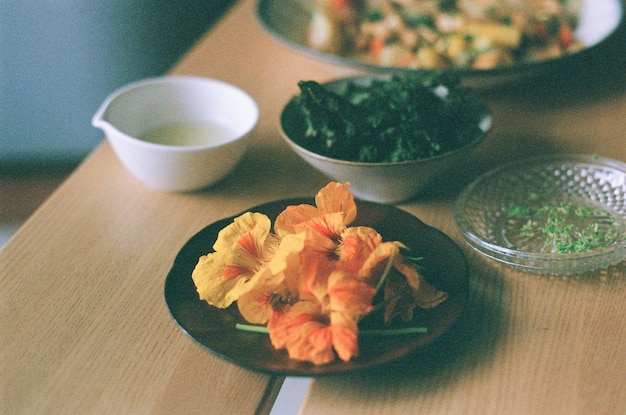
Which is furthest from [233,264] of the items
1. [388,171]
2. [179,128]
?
[179,128]

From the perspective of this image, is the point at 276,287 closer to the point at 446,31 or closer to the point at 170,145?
the point at 170,145

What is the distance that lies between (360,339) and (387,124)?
0.31 meters

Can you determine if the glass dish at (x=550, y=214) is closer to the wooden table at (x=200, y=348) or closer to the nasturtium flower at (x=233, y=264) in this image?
the wooden table at (x=200, y=348)

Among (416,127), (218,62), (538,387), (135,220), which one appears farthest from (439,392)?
(218,62)

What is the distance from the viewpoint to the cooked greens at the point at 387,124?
0.82 m

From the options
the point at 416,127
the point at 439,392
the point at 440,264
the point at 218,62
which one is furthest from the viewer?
the point at 218,62

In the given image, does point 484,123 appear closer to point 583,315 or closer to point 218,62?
point 583,315

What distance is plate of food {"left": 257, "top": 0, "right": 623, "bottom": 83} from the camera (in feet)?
3.70

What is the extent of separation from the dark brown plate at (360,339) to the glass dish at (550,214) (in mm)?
68

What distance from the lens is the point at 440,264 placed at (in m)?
0.72

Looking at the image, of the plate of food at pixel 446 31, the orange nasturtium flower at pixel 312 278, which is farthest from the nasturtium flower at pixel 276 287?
the plate of food at pixel 446 31

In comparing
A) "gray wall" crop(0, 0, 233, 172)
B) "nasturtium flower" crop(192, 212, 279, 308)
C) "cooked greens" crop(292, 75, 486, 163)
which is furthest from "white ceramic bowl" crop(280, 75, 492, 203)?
"gray wall" crop(0, 0, 233, 172)

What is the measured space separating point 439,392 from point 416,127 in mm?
347

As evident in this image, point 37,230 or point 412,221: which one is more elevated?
point 412,221
